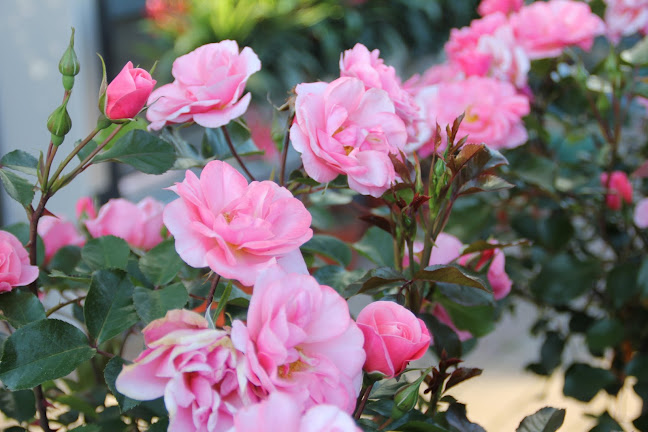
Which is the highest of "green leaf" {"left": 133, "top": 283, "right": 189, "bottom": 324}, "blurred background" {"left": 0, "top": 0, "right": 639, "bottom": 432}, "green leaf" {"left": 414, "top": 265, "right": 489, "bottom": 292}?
"green leaf" {"left": 133, "top": 283, "right": 189, "bottom": 324}

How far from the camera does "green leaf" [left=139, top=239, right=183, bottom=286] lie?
0.42m

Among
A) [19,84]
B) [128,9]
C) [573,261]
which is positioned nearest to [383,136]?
[573,261]

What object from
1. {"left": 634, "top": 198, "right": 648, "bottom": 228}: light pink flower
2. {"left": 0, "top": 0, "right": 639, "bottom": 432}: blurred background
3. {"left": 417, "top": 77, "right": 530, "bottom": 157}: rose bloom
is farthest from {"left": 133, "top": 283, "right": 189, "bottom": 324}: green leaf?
{"left": 0, "top": 0, "right": 639, "bottom": 432}: blurred background

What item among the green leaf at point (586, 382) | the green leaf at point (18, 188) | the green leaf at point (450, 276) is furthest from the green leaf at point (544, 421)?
the green leaf at point (586, 382)

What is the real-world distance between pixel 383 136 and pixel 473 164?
0.19 ft

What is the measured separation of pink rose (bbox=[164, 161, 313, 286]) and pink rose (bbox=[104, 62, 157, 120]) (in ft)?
0.23

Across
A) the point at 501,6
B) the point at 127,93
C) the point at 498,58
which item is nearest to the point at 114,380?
the point at 127,93

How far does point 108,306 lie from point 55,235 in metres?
0.21

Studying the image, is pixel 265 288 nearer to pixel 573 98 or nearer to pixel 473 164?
pixel 473 164

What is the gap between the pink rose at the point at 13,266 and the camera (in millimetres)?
369

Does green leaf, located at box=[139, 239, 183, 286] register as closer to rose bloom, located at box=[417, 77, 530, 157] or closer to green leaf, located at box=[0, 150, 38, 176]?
green leaf, located at box=[0, 150, 38, 176]

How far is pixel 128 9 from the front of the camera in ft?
8.84

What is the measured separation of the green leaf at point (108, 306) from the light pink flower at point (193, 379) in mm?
98

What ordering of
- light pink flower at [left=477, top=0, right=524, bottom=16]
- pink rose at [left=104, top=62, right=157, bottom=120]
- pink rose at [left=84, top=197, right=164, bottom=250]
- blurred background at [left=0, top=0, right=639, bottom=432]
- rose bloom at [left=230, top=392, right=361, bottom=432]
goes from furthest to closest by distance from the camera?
blurred background at [left=0, top=0, right=639, bottom=432] < light pink flower at [left=477, top=0, right=524, bottom=16] < pink rose at [left=84, top=197, right=164, bottom=250] < pink rose at [left=104, top=62, right=157, bottom=120] < rose bloom at [left=230, top=392, right=361, bottom=432]
